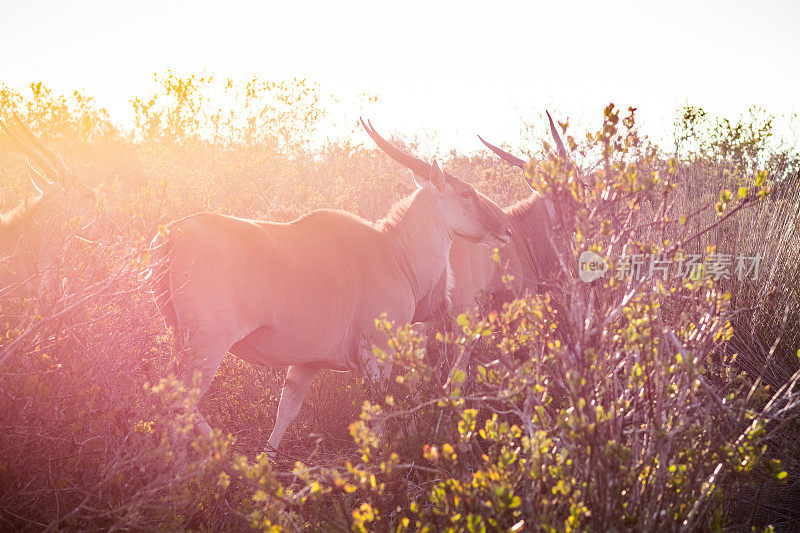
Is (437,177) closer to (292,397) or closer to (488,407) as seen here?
(292,397)

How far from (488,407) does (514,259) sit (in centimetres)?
411

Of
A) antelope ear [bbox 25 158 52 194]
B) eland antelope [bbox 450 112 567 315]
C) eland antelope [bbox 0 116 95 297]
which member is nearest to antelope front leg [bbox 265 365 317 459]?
eland antelope [bbox 450 112 567 315]

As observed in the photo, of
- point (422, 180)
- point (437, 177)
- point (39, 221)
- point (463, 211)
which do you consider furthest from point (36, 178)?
point (463, 211)

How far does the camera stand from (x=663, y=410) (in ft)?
8.38

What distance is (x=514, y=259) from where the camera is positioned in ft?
22.2

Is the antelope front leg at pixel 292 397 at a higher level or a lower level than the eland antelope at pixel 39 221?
lower

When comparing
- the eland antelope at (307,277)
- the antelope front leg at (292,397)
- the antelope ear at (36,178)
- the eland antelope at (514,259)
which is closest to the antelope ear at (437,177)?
the eland antelope at (307,277)

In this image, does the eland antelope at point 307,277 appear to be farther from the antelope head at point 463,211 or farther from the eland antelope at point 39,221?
the eland antelope at point 39,221

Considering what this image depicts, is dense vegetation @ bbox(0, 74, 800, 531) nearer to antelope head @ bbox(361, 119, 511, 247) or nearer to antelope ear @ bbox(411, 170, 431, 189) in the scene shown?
antelope head @ bbox(361, 119, 511, 247)

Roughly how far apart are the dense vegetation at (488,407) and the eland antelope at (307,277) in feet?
0.74

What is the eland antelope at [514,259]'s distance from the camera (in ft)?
20.2

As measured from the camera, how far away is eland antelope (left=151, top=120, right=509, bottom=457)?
3.67 meters

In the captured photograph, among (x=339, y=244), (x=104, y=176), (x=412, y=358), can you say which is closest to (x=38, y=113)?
(x=104, y=176)

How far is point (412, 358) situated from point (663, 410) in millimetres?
1026
